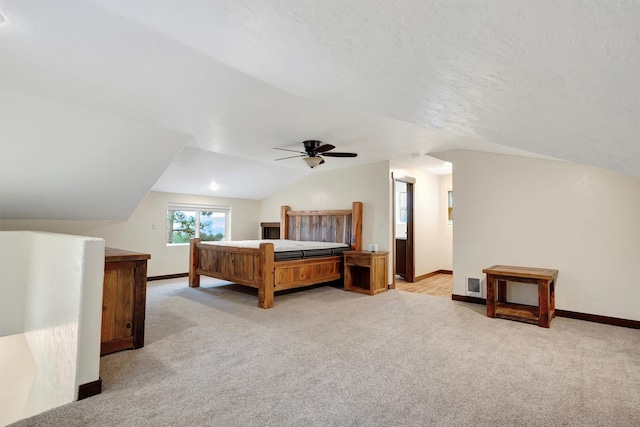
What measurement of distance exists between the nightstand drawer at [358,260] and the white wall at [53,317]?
12.4 ft

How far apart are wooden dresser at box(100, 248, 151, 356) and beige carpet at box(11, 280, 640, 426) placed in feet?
0.42

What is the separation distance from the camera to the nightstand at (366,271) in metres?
5.16

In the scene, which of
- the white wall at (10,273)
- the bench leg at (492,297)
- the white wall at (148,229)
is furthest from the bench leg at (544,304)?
the white wall at (148,229)

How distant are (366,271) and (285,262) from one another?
5.87 ft

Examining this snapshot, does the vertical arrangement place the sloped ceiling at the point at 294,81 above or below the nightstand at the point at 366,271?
above

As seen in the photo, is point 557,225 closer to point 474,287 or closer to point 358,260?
point 474,287

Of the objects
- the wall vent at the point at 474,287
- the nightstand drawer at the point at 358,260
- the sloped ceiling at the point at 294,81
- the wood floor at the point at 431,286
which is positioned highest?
the sloped ceiling at the point at 294,81

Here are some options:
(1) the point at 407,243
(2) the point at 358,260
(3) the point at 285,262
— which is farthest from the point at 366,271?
(3) the point at 285,262

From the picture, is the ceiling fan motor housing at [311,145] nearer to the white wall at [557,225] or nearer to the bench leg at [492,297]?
the white wall at [557,225]

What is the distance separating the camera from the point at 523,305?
4184 millimetres

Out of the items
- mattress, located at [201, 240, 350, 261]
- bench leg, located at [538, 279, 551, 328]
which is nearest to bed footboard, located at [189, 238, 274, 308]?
mattress, located at [201, 240, 350, 261]

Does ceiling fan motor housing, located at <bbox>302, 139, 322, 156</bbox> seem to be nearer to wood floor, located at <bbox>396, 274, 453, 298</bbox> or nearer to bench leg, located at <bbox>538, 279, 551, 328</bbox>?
wood floor, located at <bbox>396, 274, 453, 298</bbox>

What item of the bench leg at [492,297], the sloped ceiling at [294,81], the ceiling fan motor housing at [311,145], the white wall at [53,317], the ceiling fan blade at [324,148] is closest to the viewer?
the sloped ceiling at [294,81]

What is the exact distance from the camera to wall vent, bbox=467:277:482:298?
4591 millimetres
